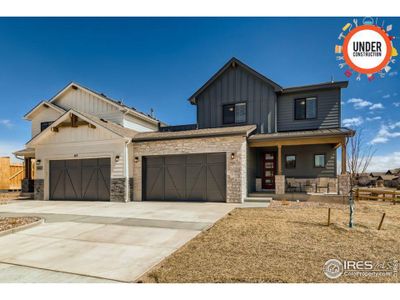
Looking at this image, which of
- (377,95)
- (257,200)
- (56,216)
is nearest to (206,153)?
(257,200)

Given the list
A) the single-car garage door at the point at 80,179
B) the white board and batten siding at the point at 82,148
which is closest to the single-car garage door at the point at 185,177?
the white board and batten siding at the point at 82,148

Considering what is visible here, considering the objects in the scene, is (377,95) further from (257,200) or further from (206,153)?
(206,153)

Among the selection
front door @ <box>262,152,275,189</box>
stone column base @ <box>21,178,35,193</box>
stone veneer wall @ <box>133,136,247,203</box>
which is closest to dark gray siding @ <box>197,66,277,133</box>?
front door @ <box>262,152,275,189</box>

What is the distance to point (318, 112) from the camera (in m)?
13.2

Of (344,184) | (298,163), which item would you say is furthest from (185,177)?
(344,184)

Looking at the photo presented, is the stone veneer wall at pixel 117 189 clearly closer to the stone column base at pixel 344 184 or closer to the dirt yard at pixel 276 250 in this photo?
the dirt yard at pixel 276 250

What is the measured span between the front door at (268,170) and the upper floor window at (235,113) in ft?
8.77

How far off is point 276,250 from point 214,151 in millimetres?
7464

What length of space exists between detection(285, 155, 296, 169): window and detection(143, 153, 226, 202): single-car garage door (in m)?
4.67

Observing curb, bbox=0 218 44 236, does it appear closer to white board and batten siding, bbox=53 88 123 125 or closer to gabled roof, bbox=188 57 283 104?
white board and batten siding, bbox=53 88 123 125

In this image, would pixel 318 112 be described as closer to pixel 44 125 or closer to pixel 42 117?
pixel 44 125

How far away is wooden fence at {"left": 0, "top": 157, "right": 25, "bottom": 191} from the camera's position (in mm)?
19438

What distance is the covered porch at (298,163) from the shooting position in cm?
1133

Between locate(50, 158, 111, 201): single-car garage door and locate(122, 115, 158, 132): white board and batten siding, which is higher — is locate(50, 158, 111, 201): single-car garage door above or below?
below
